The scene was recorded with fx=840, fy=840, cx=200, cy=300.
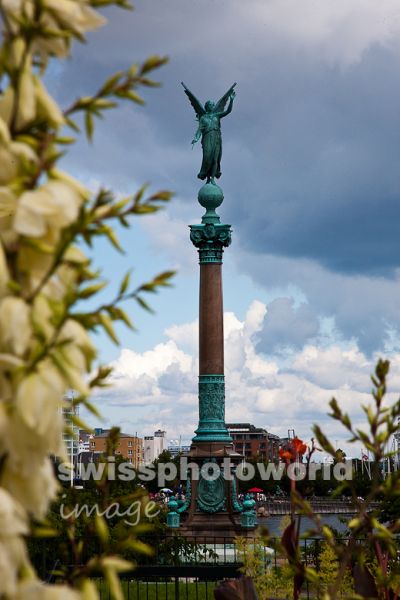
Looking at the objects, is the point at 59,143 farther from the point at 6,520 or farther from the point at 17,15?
the point at 6,520

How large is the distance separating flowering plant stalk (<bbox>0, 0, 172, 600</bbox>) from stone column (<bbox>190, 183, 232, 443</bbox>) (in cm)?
2248

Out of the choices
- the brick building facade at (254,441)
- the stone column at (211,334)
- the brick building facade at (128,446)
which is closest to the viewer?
the stone column at (211,334)

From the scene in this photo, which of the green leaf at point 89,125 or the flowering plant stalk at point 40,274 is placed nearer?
the flowering plant stalk at point 40,274

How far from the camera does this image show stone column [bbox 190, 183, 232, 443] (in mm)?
24203

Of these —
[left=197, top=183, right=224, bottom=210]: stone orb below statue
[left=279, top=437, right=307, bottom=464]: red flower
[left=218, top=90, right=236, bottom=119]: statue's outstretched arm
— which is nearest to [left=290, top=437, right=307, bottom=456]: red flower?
[left=279, top=437, right=307, bottom=464]: red flower

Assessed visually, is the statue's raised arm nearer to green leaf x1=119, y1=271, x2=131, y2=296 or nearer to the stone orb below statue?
the stone orb below statue

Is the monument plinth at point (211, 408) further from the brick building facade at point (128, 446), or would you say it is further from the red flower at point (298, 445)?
the brick building facade at point (128, 446)

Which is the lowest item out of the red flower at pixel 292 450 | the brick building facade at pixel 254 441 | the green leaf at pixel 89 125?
the red flower at pixel 292 450

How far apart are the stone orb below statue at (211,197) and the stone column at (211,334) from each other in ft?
2.81

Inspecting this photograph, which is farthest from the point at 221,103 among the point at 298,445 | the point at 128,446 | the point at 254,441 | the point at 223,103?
the point at 128,446

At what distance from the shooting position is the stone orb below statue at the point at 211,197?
25234 mm

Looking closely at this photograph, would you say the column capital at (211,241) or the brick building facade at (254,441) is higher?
the brick building facade at (254,441)

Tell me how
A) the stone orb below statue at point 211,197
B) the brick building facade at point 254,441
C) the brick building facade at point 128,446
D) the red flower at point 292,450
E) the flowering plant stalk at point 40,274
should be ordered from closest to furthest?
the flowering plant stalk at point 40,274 < the red flower at point 292,450 < the stone orb below statue at point 211,197 < the brick building facade at point 254,441 < the brick building facade at point 128,446

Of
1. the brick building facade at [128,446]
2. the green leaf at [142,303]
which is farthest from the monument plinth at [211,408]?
the brick building facade at [128,446]
